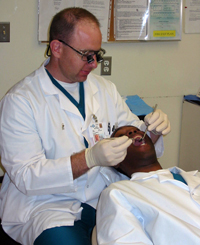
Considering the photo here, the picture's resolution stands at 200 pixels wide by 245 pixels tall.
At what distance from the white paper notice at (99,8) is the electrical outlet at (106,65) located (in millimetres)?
203

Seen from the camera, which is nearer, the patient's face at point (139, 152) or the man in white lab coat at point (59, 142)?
the man in white lab coat at point (59, 142)

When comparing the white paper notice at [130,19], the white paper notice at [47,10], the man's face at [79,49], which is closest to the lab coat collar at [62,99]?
the man's face at [79,49]

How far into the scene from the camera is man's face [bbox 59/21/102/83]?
144cm

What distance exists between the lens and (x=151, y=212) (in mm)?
1115

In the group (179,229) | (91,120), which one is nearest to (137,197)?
(179,229)

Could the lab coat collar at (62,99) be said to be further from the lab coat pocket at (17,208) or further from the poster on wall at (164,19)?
the poster on wall at (164,19)

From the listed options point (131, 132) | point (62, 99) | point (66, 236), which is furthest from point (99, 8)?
point (66, 236)

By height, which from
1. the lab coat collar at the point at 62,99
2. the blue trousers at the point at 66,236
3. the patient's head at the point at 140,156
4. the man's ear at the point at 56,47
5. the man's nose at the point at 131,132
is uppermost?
the man's ear at the point at 56,47

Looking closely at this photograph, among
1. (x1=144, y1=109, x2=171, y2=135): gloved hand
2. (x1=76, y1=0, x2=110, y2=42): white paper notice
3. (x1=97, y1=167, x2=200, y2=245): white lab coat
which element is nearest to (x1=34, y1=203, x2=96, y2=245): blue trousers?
(x1=97, y1=167, x2=200, y2=245): white lab coat

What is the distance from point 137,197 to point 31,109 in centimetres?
68

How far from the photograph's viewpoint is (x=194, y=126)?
2.35m

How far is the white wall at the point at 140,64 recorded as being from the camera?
203cm

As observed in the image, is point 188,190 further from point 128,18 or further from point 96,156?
point 128,18

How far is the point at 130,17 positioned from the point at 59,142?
4.21 ft
